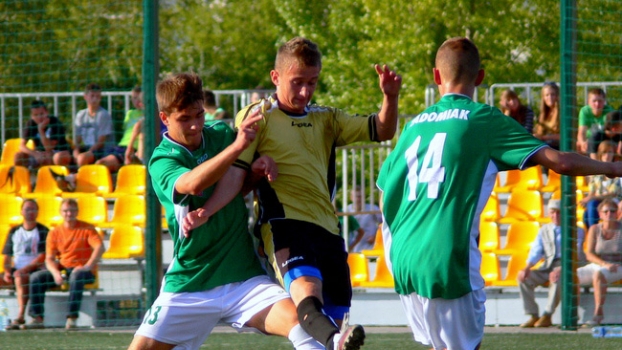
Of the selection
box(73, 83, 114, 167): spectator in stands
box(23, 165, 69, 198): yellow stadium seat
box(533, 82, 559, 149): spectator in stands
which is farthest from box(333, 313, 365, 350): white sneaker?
box(23, 165, 69, 198): yellow stadium seat

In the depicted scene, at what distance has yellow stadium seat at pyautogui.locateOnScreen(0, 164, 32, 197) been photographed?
11.7 meters

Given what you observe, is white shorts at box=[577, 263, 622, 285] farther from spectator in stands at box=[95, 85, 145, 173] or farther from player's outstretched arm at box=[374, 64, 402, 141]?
player's outstretched arm at box=[374, 64, 402, 141]

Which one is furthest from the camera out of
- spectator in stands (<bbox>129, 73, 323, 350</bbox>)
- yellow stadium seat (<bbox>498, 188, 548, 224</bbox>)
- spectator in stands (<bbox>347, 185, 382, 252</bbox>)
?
spectator in stands (<bbox>347, 185, 382, 252</bbox>)

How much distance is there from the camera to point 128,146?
11.2m

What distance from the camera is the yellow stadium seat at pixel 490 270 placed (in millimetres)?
10023

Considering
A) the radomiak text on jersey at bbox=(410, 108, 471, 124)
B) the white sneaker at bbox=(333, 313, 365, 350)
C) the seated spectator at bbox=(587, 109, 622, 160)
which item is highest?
the seated spectator at bbox=(587, 109, 622, 160)

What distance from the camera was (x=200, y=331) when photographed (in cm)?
457

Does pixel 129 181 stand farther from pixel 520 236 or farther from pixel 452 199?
pixel 452 199

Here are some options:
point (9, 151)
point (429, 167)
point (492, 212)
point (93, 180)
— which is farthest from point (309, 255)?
point (9, 151)

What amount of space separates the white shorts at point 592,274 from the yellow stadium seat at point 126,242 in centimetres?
423

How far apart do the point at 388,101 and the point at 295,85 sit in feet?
1.46

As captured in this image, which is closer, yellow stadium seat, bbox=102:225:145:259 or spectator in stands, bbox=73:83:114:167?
yellow stadium seat, bbox=102:225:145:259

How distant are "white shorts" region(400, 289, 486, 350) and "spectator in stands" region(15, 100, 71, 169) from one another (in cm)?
753

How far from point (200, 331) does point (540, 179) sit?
7339mm
